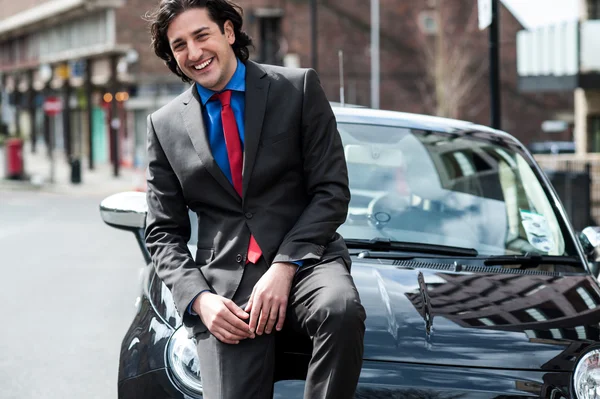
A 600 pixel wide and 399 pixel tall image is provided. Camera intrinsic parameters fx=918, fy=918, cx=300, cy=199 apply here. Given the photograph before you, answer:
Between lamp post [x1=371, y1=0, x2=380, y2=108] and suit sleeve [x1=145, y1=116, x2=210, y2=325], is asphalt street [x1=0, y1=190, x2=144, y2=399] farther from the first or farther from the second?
lamp post [x1=371, y1=0, x2=380, y2=108]

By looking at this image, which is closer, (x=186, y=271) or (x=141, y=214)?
(x=186, y=271)

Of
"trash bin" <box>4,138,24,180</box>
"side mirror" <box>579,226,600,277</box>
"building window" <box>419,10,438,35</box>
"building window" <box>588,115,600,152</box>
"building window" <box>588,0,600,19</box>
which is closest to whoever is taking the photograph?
"side mirror" <box>579,226,600,277</box>

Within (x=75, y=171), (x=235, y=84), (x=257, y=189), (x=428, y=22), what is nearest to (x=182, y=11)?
(x=235, y=84)

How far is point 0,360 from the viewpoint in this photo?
Result: 6.07 metres

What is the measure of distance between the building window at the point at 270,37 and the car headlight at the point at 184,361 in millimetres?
39226

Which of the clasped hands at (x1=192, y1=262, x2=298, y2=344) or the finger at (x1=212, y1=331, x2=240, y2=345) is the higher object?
the clasped hands at (x1=192, y1=262, x2=298, y2=344)

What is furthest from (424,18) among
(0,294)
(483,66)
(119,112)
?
(0,294)

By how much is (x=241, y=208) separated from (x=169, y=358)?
565mm

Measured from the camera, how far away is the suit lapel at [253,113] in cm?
267

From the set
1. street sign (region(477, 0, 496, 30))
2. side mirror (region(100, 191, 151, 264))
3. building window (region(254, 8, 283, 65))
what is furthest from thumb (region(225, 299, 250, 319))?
building window (region(254, 8, 283, 65))

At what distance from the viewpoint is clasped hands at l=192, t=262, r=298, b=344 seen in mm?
2498

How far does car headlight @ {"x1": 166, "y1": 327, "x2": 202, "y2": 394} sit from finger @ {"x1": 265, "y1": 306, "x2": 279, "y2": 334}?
383 mm

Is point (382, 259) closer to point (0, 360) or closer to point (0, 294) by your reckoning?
point (0, 360)

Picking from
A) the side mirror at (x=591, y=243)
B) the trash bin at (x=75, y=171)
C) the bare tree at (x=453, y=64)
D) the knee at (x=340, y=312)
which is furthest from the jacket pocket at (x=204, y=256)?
the bare tree at (x=453, y=64)
